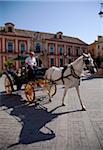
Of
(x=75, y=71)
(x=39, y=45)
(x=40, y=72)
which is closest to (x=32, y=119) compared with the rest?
(x=75, y=71)

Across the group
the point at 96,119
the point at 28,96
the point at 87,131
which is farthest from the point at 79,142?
the point at 28,96

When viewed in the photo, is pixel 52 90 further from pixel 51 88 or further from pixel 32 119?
pixel 32 119

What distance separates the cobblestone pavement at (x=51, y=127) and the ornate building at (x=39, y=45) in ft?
96.8

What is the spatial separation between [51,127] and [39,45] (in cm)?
4037

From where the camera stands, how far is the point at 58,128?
572 centimetres

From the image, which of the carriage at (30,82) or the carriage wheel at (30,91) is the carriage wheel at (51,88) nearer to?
the carriage at (30,82)

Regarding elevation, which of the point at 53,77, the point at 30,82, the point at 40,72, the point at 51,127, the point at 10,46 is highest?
the point at 10,46

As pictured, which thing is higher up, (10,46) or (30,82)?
(10,46)

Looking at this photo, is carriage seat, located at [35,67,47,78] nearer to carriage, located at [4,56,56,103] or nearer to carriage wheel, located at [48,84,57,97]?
carriage, located at [4,56,56,103]

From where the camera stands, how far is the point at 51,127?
5.80 m

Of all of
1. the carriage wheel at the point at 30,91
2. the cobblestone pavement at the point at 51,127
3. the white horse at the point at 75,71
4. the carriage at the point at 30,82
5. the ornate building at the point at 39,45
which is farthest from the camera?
the ornate building at the point at 39,45

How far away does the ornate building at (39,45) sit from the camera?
4081 centimetres

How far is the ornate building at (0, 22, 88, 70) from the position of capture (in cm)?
4081

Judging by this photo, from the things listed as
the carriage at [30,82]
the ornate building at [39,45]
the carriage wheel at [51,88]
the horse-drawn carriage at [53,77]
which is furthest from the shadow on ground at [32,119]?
the ornate building at [39,45]
